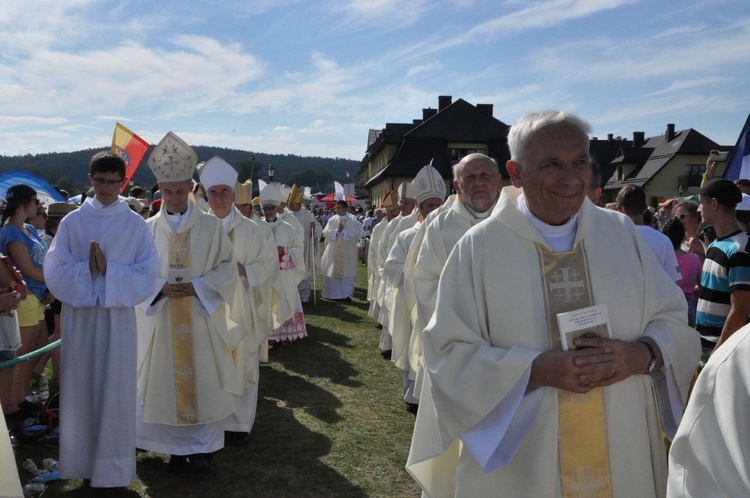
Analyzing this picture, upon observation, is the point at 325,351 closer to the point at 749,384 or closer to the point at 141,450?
the point at 141,450

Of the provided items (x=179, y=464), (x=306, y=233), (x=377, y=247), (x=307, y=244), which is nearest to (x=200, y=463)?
(x=179, y=464)

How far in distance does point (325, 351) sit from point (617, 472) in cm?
760

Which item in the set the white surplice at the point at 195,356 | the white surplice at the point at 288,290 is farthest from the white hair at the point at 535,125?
the white surplice at the point at 288,290

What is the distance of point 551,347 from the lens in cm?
257

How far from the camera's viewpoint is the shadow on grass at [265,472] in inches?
193

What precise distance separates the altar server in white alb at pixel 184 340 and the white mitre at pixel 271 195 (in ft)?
19.0

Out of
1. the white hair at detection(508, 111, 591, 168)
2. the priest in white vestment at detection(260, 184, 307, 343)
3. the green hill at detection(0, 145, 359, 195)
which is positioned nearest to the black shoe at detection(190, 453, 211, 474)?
the white hair at detection(508, 111, 591, 168)

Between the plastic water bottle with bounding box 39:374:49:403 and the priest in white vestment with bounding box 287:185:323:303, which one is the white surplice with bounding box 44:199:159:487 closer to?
the plastic water bottle with bounding box 39:374:49:403

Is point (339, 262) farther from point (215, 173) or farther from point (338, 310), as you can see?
point (215, 173)

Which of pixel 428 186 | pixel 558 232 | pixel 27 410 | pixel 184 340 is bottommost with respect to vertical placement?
pixel 27 410

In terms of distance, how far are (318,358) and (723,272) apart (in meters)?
6.29

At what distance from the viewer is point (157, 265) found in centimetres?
490

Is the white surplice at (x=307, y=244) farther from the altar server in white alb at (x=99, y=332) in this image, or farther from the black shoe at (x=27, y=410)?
the altar server in white alb at (x=99, y=332)

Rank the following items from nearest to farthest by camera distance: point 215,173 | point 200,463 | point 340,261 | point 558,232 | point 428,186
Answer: point 558,232, point 200,463, point 215,173, point 428,186, point 340,261
